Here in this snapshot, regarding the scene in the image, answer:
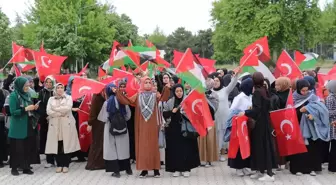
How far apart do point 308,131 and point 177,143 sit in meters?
2.27

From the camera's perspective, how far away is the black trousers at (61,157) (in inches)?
372

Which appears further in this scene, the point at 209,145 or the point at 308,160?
the point at 209,145

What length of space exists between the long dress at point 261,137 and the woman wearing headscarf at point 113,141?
2.15m

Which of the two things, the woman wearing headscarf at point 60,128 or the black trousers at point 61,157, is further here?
the black trousers at point 61,157

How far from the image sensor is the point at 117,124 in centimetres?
885

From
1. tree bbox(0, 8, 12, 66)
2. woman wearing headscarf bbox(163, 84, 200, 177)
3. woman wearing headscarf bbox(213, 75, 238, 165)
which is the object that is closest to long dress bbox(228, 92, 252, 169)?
woman wearing headscarf bbox(163, 84, 200, 177)

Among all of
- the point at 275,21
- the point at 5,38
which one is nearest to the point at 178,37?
the point at 5,38

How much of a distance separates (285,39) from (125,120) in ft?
103

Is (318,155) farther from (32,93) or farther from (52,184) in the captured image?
(32,93)

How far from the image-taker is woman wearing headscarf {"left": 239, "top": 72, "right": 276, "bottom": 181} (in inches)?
325

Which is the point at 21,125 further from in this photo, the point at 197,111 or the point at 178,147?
the point at 197,111

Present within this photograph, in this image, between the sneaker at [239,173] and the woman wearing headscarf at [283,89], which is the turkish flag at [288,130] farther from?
the sneaker at [239,173]

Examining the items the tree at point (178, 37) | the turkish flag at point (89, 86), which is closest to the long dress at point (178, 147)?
the turkish flag at point (89, 86)

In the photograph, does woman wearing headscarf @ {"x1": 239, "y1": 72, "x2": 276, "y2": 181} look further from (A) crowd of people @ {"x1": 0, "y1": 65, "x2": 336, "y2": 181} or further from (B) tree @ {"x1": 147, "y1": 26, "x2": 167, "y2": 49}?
(B) tree @ {"x1": 147, "y1": 26, "x2": 167, "y2": 49}
